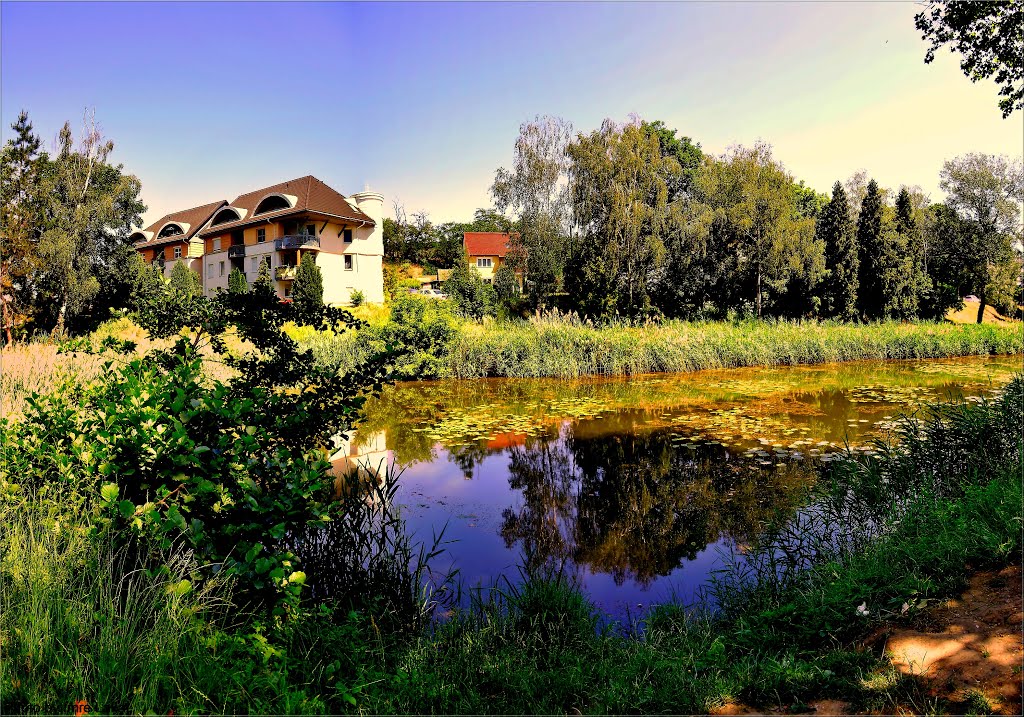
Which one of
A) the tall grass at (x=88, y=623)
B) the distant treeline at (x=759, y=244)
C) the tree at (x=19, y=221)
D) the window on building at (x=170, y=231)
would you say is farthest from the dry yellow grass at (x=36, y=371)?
the window on building at (x=170, y=231)

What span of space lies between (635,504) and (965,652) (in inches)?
156

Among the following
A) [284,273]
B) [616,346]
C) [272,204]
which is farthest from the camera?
[272,204]

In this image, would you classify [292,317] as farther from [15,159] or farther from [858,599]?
[15,159]

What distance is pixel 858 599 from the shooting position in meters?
3.59

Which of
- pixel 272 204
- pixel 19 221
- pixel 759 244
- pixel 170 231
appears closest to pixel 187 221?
pixel 170 231

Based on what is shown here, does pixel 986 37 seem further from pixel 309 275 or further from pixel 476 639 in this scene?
pixel 309 275

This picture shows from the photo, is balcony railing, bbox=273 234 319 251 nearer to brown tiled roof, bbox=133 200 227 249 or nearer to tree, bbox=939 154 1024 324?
brown tiled roof, bbox=133 200 227 249

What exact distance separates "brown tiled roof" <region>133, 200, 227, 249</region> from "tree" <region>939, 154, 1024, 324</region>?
4276 cm

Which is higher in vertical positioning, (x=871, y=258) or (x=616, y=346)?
(x=871, y=258)

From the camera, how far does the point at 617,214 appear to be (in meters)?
24.0

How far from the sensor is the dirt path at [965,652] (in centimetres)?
254

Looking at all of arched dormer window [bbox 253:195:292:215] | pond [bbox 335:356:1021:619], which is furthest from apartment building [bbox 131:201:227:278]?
pond [bbox 335:356:1021:619]

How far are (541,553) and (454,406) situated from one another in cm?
708

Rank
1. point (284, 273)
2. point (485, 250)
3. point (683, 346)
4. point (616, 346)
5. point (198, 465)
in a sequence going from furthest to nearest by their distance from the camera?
point (485, 250), point (284, 273), point (683, 346), point (616, 346), point (198, 465)
